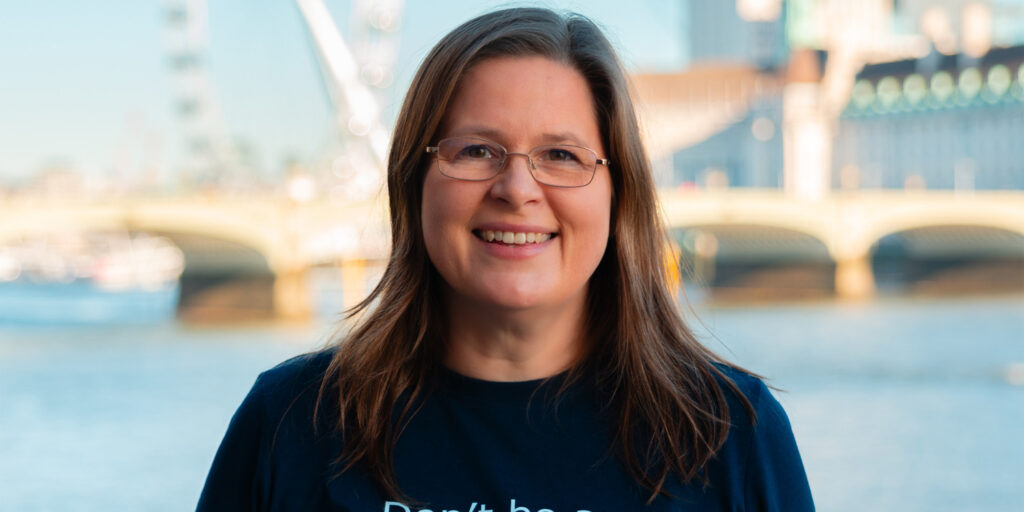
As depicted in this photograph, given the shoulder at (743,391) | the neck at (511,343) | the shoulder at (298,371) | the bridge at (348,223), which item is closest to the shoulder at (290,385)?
the shoulder at (298,371)

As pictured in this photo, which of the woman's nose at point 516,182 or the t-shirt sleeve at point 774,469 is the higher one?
the woman's nose at point 516,182

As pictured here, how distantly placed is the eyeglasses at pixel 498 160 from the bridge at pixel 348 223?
21.9 m

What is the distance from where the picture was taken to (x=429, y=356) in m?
1.26

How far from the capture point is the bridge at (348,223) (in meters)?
25.2

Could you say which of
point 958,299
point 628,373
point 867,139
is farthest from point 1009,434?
point 867,139

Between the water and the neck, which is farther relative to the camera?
the water

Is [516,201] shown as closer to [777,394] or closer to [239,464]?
[239,464]

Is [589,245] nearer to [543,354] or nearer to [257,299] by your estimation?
[543,354]

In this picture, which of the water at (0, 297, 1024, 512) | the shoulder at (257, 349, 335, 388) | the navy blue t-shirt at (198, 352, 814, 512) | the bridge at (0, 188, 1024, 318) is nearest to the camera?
the navy blue t-shirt at (198, 352, 814, 512)

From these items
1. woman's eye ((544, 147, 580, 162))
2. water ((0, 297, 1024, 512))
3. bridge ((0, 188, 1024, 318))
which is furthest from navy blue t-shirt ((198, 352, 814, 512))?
bridge ((0, 188, 1024, 318))

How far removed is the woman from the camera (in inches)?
45.3

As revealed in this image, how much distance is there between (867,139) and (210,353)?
4361cm

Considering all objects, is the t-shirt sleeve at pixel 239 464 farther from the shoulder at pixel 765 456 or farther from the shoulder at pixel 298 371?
the shoulder at pixel 765 456

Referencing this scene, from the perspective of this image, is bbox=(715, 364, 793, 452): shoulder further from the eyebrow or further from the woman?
the eyebrow
